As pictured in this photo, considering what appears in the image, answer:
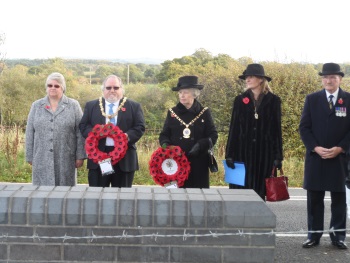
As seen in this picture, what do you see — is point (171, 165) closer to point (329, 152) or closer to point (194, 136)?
point (194, 136)

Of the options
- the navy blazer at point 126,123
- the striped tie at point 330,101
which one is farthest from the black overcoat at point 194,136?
the striped tie at point 330,101

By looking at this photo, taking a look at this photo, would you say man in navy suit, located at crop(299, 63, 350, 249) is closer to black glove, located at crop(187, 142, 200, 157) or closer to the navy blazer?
black glove, located at crop(187, 142, 200, 157)

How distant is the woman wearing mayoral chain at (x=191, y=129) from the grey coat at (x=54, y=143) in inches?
40.9

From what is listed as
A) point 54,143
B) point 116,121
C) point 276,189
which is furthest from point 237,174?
point 54,143

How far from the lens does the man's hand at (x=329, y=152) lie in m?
6.20

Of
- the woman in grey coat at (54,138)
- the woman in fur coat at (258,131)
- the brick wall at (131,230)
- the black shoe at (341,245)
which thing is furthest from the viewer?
the woman in grey coat at (54,138)

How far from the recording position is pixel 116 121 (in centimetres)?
682

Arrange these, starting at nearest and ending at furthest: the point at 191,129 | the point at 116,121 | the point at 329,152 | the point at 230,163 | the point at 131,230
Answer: the point at 131,230 → the point at 329,152 → the point at 230,163 → the point at 191,129 → the point at 116,121

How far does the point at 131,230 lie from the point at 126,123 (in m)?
3.15

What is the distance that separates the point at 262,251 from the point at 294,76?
12.1 m

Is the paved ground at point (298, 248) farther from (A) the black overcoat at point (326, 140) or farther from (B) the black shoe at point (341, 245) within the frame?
(A) the black overcoat at point (326, 140)

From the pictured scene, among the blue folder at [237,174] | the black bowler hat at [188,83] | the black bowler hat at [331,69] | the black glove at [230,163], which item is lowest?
the blue folder at [237,174]

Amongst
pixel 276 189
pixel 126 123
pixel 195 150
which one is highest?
pixel 126 123

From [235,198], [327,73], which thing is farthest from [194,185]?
[235,198]
